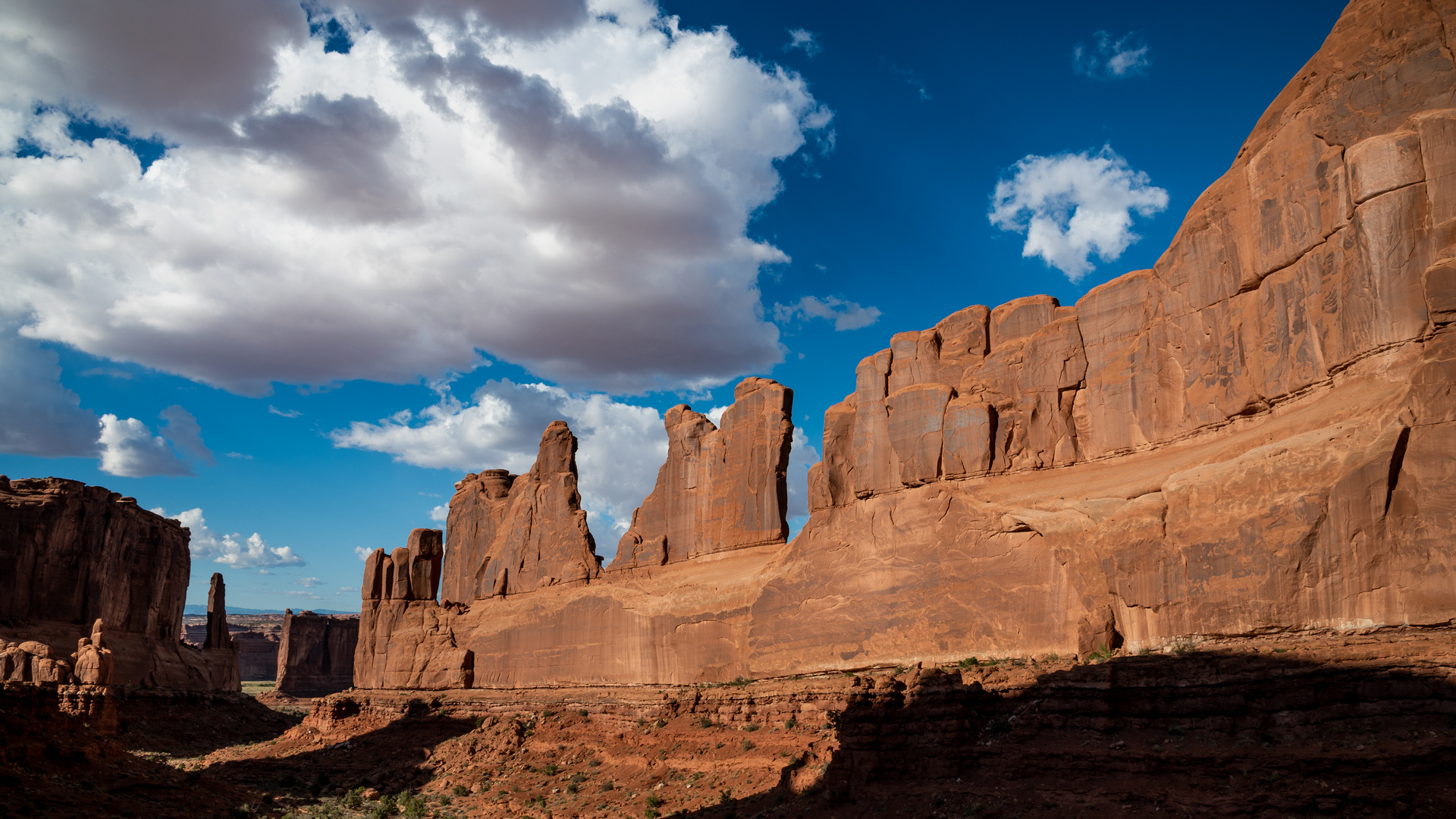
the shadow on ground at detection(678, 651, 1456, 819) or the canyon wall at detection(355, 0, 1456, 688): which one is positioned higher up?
the canyon wall at detection(355, 0, 1456, 688)

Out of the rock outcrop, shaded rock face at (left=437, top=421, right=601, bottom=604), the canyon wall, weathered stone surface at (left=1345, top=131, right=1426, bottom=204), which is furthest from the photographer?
the rock outcrop

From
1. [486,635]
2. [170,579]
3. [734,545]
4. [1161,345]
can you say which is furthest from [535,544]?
[170,579]

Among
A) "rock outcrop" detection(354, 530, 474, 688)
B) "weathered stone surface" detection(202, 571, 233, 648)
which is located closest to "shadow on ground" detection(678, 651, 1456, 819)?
"rock outcrop" detection(354, 530, 474, 688)

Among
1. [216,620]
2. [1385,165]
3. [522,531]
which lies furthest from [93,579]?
[1385,165]

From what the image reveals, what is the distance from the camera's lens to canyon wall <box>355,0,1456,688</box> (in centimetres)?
1709

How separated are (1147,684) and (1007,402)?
10.8 metres

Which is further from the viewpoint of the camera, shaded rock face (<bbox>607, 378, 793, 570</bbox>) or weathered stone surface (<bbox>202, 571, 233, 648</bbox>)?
weathered stone surface (<bbox>202, 571, 233, 648</bbox>)

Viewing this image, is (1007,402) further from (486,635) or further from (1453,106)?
(486,635)

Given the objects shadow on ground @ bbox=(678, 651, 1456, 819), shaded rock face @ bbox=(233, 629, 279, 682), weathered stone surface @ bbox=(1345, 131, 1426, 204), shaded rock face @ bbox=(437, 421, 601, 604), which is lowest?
shaded rock face @ bbox=(233, 629, 279, 682)

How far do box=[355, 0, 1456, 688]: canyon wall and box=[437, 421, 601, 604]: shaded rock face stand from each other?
379 inches

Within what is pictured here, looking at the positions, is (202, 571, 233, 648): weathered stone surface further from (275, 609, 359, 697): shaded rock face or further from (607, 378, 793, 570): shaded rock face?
(607, 378, 793, 570): shaded rock face

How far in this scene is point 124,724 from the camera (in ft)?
168

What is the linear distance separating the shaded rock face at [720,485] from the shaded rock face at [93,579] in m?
37.3

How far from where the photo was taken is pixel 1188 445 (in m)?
22.2
